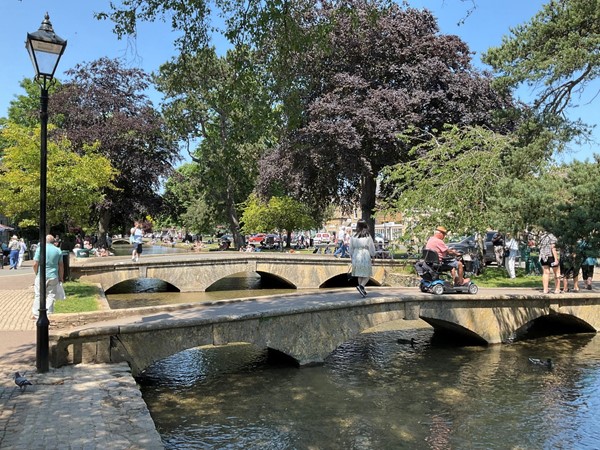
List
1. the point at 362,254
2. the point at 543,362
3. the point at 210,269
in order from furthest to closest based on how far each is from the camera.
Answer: the point at 210,269 → the point at 362,254 → the point at 543,362

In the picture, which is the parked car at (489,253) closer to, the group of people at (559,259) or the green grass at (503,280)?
the green grass at (503,280)

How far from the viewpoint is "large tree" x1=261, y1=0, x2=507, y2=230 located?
79.7ft

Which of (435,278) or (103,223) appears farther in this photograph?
(103,223)

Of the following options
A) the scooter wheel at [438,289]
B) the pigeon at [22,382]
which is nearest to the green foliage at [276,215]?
the scooter wheel at [438,289]

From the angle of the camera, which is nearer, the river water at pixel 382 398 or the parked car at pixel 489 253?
the river water at pixel 382 398

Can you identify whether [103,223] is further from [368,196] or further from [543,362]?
[543,362]

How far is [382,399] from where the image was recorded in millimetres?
A: 9195

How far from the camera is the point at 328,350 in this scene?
11.2 metres

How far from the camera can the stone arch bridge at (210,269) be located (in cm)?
2091

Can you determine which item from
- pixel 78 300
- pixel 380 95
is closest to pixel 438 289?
pixel 78 300

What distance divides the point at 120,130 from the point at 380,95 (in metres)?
16.7

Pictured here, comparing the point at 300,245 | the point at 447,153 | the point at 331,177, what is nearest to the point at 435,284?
the point at 447,153

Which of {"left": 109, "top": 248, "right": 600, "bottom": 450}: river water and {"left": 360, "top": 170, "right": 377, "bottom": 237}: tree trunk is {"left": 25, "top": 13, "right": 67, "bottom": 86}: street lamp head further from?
{"left": 360, "top": 170, "right": 377, "bottom": 237}: tree trunk

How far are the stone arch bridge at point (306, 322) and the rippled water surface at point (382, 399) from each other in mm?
638
